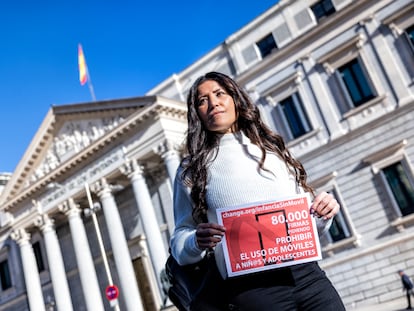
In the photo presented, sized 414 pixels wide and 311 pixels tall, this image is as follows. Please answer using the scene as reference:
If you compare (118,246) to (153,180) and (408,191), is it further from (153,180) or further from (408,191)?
(408,191)

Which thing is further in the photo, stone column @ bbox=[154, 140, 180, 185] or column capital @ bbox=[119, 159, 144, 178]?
column capital @ bbox=[119, 159, 144, 178]

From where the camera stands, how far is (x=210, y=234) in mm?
2088

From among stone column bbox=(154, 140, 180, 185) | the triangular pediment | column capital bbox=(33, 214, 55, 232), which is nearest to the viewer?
stone column bbox=(154, 140, 180, 185)

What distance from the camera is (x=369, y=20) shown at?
70.1 ft

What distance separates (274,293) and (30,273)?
3190 cm

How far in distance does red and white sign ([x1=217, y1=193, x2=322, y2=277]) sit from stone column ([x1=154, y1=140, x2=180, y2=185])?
22.0m

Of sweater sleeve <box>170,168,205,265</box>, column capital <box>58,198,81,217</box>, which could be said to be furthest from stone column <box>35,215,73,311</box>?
sweater sleeve <box>170,168,205,265</box>

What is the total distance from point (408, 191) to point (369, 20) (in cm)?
789

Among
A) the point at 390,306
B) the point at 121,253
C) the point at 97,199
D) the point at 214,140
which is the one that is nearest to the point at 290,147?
the point at 390,306

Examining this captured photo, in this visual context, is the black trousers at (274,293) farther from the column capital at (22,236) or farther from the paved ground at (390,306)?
the column capital at (22,236)

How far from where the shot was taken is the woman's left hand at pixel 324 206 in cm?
224

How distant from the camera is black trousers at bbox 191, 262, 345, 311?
2078 millimetres

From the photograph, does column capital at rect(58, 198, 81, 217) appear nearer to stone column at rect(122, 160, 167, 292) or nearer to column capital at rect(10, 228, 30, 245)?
column capital at rect(10, 228, 30, 245)

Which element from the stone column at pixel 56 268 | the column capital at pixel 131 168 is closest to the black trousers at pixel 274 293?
the column capital at pixel 131 168
